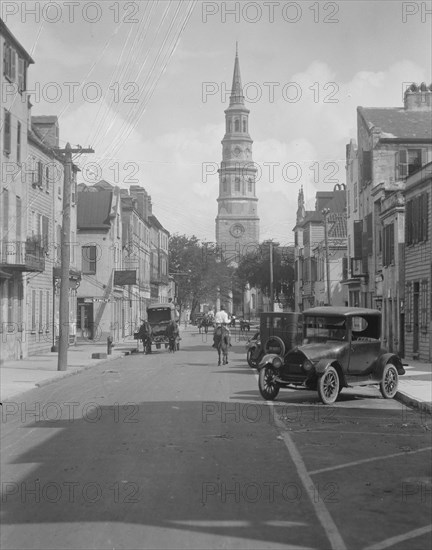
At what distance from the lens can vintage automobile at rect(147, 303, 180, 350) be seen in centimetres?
4316

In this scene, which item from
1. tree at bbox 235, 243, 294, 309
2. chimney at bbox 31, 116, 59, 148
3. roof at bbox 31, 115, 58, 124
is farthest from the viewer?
tree at bbox 235, 243, 294, 309

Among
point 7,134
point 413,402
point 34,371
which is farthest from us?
point 7,134

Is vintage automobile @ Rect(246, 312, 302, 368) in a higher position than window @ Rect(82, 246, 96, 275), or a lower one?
lower

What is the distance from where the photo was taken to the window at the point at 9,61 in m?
30.9

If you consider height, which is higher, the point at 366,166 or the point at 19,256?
the point at 366,166

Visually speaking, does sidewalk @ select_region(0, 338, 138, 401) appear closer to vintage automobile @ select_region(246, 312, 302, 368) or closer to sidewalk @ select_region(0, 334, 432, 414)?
sidewalk @ select_region(0, 334, 432, 414)

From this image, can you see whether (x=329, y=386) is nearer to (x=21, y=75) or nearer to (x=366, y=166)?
(x=21, y=75)

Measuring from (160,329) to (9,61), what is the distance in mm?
17261

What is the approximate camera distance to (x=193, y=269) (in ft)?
397

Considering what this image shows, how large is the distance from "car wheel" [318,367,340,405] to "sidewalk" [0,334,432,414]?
1.62m

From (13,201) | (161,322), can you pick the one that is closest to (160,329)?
(161,322)

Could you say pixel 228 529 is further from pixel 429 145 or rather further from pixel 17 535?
pixel 429 145

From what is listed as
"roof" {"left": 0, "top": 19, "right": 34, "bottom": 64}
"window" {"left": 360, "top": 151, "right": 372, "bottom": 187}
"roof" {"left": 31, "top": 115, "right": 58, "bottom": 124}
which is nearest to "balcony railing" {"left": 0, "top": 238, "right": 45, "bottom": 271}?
"roof" {"left": 0, "top": 19, "right": 34, "bottom": 64}

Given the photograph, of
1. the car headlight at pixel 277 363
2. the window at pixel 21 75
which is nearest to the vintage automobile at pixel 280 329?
the car headlight at pixel 277 363
